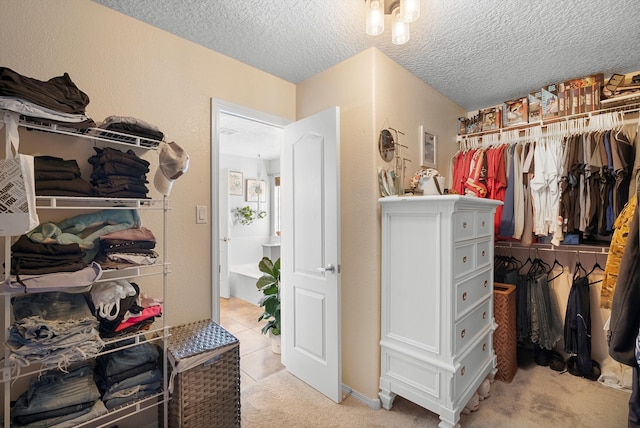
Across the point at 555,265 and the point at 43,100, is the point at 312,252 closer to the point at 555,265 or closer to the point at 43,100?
the point at 43,100

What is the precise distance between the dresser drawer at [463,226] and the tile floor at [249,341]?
72.4 inches

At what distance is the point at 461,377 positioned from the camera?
181 cm

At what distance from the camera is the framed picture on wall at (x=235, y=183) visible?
5.23 metres

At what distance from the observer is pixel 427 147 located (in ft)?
8.40

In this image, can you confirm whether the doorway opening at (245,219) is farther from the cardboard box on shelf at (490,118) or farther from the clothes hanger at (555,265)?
the clothes hanger at (555,265)

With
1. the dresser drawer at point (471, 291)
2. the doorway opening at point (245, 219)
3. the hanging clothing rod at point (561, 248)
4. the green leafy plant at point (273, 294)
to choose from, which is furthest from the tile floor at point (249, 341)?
the hanging clothing rod at point (561, 248)

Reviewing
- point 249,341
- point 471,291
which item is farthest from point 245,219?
point 471,291

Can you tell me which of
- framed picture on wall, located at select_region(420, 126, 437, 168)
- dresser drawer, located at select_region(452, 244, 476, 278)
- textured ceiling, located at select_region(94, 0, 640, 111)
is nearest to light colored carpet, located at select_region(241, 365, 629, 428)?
dresser drawer, located at select_region(452, 244, 476, 278)

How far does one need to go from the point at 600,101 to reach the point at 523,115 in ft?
1.68

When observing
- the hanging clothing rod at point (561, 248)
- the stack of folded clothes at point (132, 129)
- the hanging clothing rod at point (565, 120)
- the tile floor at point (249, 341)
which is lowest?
the tile floor at point (249, 341)

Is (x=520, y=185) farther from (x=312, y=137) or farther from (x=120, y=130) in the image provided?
(x=120, y=130)

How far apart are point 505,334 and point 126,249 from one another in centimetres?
268

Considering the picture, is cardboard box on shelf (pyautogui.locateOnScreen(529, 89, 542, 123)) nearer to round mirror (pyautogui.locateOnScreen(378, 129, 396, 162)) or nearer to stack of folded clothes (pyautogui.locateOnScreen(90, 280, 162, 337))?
round mirror (pyautogui.locateOnScreen(378, 129, 396, 162))

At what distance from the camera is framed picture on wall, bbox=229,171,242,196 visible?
17.2 feet
